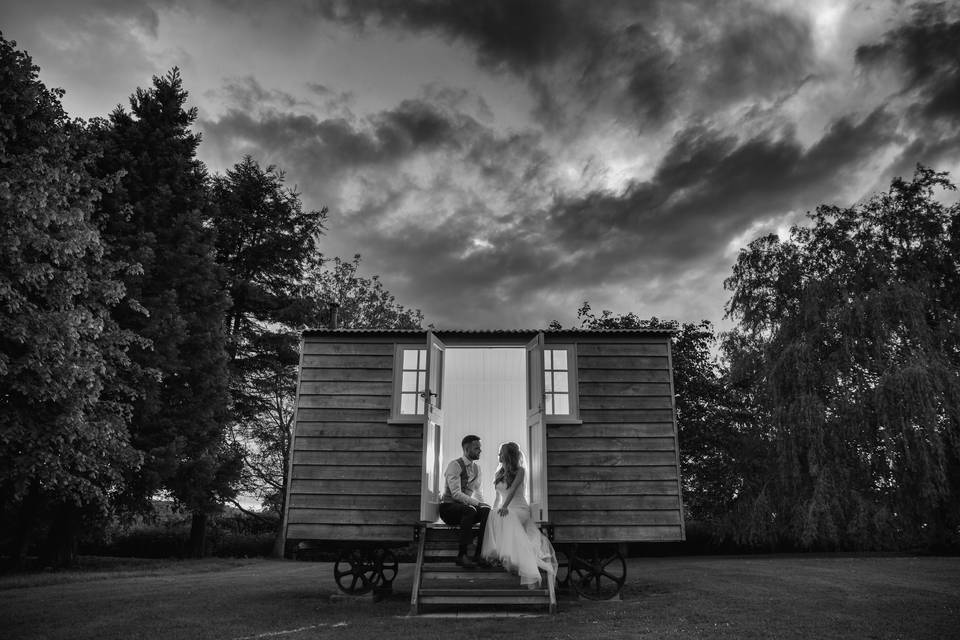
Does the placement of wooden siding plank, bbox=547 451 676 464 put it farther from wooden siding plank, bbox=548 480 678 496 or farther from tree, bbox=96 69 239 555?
tree, bbox=96 69 239 555

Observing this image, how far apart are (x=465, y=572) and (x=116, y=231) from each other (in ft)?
40.6

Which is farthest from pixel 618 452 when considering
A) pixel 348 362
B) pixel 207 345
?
pixel 207 345

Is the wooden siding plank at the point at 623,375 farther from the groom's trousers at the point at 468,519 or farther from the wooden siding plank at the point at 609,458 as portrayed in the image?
the groom's trousers at the point at 468,519

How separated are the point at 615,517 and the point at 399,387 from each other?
11.5 feet

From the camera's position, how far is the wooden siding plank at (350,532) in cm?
840

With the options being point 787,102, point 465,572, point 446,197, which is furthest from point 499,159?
point 465,572

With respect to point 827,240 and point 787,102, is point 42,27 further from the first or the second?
point 827,240

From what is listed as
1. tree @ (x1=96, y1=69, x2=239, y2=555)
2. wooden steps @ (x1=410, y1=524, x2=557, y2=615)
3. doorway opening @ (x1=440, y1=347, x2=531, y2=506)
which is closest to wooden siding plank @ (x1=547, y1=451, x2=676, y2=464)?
wooden steps @ (x1=410, y1=524, x2=557, y2=615)

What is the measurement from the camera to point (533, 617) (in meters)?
6.82

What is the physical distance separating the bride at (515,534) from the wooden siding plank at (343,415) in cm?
195

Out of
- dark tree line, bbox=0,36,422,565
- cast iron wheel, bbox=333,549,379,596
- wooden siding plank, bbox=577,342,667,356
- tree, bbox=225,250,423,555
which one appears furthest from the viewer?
tree, bbox=225,250,423,555

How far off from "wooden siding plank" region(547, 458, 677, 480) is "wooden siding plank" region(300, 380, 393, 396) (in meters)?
2.61

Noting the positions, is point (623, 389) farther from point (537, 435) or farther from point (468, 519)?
point (468, 519)

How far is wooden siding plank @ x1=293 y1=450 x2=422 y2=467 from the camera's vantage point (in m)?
8.70
